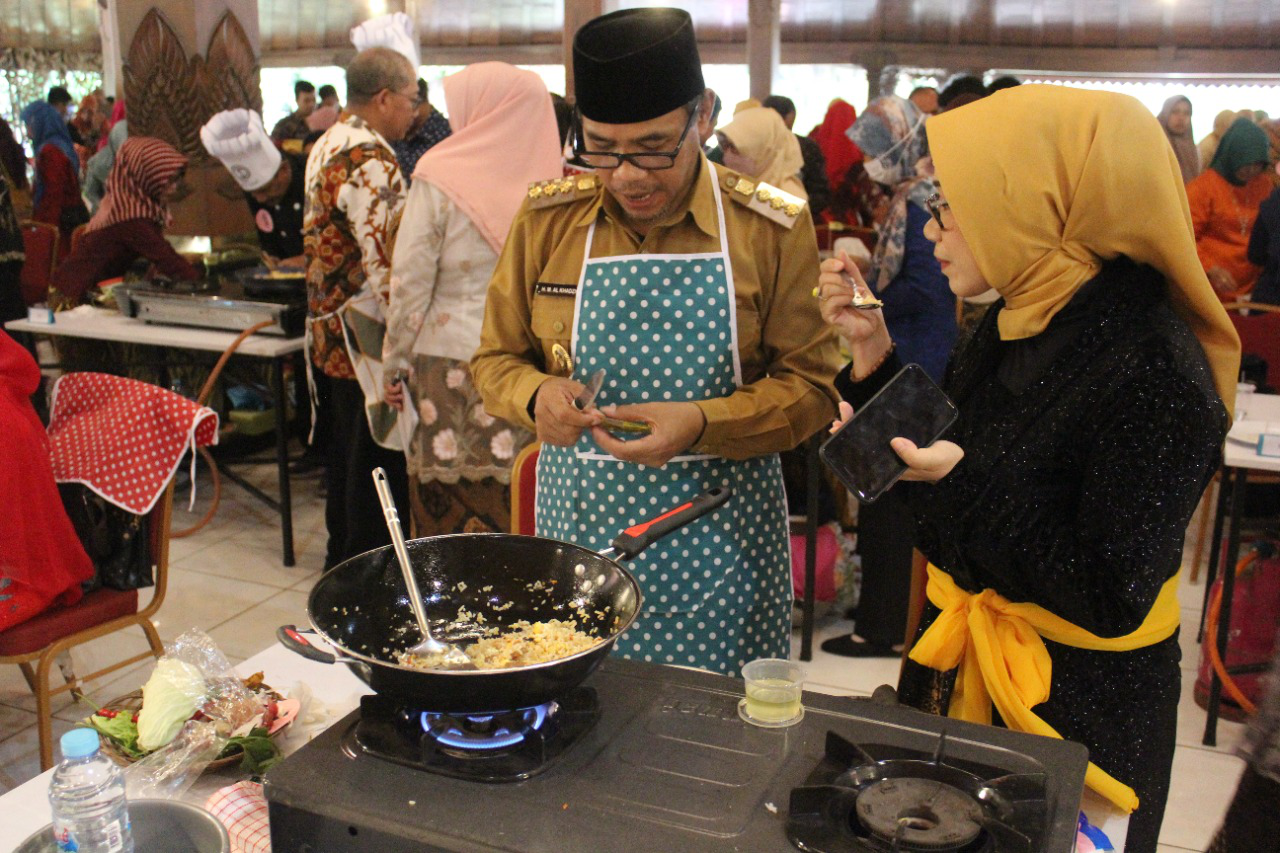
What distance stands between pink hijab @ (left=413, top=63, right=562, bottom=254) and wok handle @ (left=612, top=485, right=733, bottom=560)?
1793 mm

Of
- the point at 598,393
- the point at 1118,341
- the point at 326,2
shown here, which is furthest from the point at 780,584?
the point at 326,2

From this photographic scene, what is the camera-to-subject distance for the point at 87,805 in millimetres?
1008

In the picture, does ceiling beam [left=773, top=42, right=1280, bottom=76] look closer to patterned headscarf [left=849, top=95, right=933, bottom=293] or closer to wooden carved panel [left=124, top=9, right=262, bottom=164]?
wooden carved panel [left=124, top=9, right=262, bottom=164]

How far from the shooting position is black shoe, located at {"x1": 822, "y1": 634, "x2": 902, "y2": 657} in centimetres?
356

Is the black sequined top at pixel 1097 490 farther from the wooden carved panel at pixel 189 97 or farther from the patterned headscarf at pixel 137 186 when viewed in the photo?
the wooden carved panel at pixel 189 97

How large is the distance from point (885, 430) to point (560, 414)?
59cm

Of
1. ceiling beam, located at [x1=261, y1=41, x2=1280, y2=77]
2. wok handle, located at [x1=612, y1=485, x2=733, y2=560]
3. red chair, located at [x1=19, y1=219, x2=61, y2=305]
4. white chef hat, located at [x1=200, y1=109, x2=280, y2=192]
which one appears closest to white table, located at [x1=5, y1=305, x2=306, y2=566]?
white chef hat, located at [x1=200, y1=109, x2=280, y2=192]

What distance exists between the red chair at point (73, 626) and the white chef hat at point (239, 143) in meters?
2.17

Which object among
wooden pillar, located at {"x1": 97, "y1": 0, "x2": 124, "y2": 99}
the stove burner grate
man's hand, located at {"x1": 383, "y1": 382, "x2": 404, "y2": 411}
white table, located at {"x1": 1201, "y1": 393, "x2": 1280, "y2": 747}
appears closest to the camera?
the stove burner grate

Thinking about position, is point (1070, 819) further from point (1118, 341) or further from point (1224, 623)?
point (1224, 623)

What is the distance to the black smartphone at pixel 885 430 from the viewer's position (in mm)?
1250

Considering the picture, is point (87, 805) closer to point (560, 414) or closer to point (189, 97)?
point (560, 414)

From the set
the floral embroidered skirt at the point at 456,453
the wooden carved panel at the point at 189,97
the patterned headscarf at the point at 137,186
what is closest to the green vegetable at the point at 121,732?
the floral embroidered skirt at the point at 456,453

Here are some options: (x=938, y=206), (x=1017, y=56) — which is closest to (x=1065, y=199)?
(x=938, y=206)
